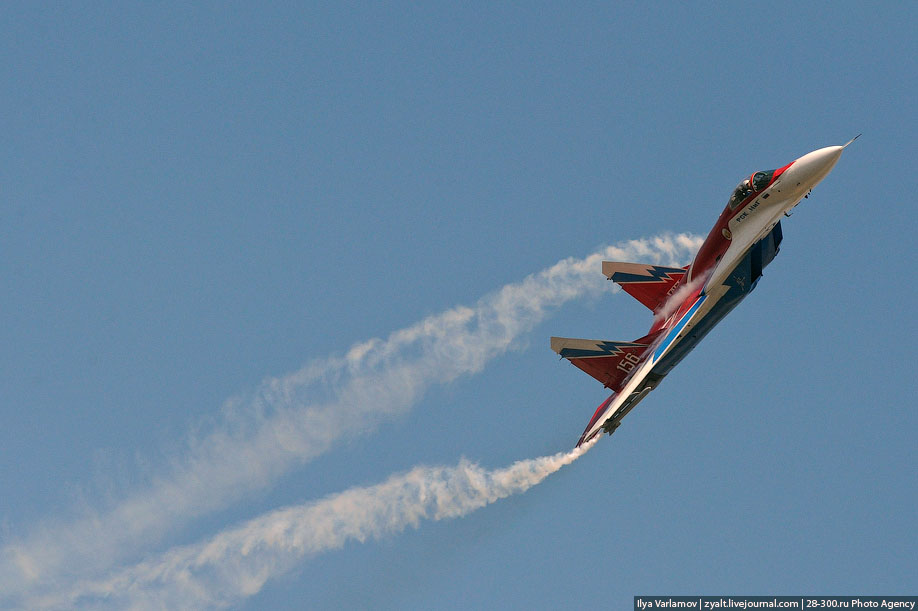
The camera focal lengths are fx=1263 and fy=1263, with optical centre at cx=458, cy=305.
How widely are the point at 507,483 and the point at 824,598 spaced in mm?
13580

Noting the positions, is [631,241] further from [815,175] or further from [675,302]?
[815,175]

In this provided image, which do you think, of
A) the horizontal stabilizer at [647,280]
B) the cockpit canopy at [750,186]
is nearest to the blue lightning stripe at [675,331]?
the horizontal stabilizer at [647,280]

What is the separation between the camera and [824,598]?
5056 cm

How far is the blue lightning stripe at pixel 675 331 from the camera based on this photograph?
159ft

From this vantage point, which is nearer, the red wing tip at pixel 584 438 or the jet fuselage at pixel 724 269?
the jet fuselage at pixel 724 269

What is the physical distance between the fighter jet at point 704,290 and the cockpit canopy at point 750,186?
4 centimetres

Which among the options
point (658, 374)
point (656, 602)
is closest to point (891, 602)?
point (656, 602)

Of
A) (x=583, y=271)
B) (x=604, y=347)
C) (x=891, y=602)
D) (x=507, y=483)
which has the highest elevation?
(x=583, y=271)

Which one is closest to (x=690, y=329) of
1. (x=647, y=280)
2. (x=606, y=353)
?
(x=606, y=353)

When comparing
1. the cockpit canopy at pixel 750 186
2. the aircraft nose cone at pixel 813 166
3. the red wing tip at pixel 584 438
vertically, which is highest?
the cockpit canopy at pixel 750 186

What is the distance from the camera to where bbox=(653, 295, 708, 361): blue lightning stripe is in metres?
48.3

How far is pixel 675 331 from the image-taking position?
4872 centimetres

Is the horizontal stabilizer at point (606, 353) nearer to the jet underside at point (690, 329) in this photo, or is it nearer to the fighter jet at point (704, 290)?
the fighter jet at point (704, 290)

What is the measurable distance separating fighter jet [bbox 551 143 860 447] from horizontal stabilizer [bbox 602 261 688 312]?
59 mm
